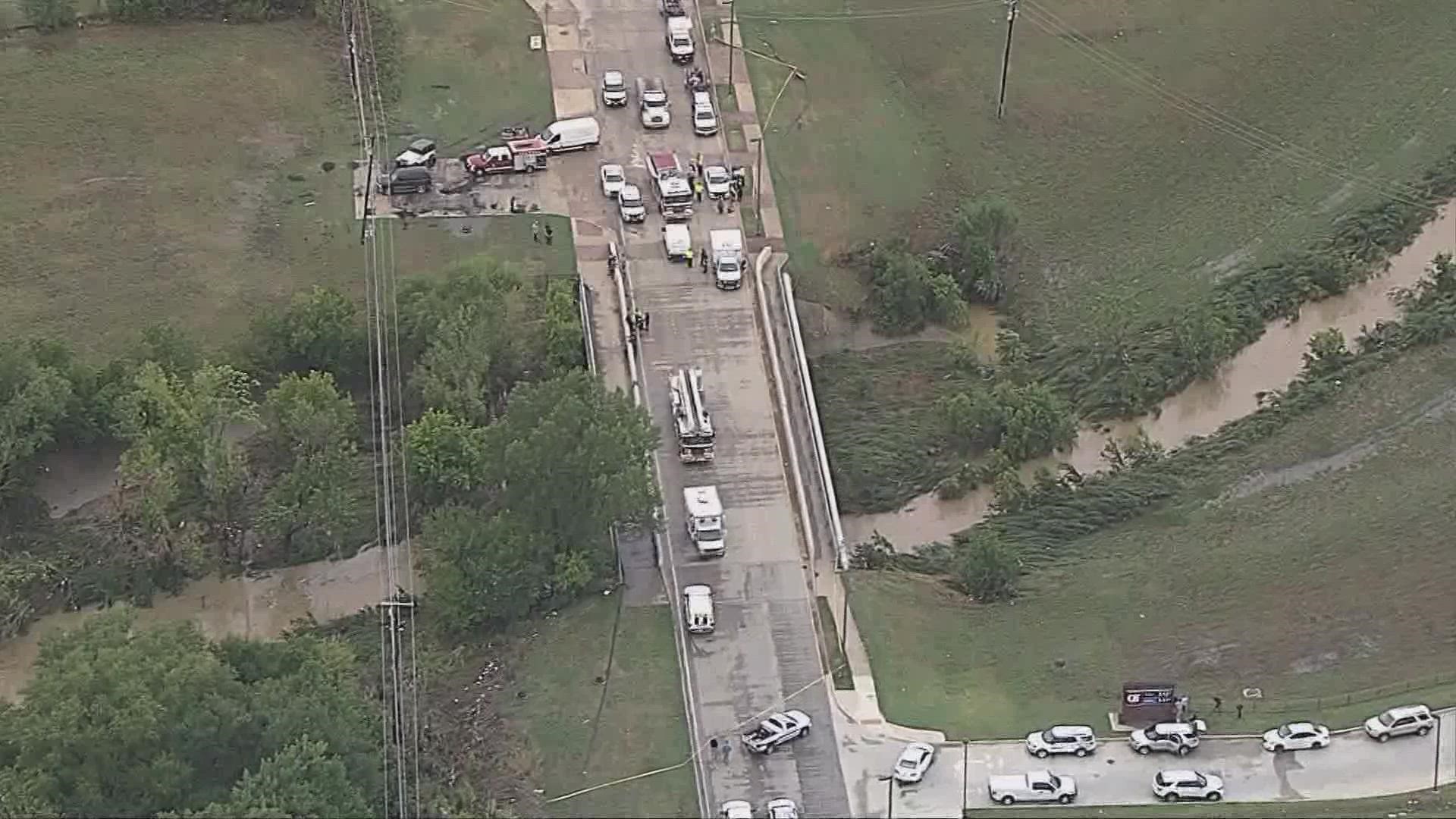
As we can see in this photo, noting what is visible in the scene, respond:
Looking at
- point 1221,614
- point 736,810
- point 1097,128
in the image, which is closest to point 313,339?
point 736,810

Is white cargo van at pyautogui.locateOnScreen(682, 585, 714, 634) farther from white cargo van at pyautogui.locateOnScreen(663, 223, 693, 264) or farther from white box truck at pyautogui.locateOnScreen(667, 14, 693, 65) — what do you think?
white box truck at pyautogui.locateOnScreen(667, 14, 693, 65)

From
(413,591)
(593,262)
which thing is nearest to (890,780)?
(413,591)

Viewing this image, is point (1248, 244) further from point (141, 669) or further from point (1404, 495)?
point (141, 669)

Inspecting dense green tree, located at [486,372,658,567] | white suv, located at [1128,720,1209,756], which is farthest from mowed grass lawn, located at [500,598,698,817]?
white suv, located at [1128,720,1209,756]

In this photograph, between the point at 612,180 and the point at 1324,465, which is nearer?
the point at 1324,465

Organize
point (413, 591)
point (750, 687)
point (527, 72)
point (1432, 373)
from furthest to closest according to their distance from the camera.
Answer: point (527, 72)
point (1432, 373)
point (413, 591)
point (750, 687)

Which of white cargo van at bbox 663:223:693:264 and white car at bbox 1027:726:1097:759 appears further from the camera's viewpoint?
white cargo van at bbox 663:223:693:264

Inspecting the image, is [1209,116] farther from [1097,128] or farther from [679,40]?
[679,40]
